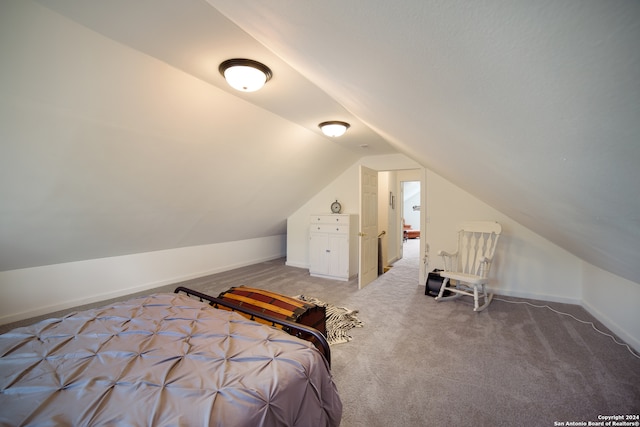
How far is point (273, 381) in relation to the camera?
1133mm

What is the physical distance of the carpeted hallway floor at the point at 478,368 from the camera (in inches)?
68.2

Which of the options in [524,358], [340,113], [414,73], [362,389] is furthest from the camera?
[340,113]

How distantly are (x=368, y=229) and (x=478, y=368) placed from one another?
2573 mm

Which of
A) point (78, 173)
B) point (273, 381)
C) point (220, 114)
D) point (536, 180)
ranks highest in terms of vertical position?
point (220, 114)

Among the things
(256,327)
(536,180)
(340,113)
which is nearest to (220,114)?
(340,113)

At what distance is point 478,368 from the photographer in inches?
86.5

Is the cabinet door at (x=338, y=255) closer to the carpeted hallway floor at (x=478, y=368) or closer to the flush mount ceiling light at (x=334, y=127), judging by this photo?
the carpeted hallway floor at (x=478, y=368)

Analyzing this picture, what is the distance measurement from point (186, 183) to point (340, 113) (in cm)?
210

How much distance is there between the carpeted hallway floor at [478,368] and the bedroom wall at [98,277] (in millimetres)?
2820

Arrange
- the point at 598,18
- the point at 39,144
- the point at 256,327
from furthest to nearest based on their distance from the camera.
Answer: the point at 39,144, the point at 256,327, the point at 598,18

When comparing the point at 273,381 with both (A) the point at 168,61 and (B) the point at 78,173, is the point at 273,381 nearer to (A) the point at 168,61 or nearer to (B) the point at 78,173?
(A) the point at 168,61

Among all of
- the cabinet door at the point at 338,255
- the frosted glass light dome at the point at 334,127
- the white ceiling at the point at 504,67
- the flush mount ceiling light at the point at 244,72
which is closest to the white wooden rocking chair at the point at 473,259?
the cabinet door at the point at 338,255

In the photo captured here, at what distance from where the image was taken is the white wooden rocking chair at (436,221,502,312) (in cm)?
345

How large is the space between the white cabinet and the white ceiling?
354 centimetres
